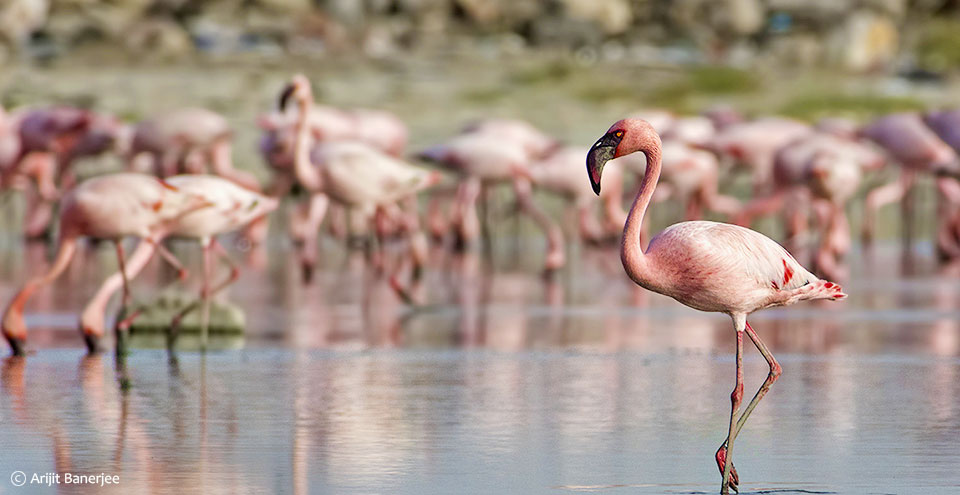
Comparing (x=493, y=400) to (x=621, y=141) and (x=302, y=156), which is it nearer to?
(x=621, y=141)

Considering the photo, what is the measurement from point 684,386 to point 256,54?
27167mm

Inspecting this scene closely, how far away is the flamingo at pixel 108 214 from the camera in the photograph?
1144 cm

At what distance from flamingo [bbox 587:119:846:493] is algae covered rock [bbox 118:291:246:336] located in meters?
4.70

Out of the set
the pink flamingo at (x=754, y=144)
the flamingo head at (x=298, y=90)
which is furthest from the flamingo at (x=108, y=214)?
the pink flamingo at (x=754, y=144)

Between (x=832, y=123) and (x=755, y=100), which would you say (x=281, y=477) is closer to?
(x=832, y=123)

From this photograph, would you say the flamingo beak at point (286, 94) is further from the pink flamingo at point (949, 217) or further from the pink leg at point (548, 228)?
the pink flamingo at point (949, 217)

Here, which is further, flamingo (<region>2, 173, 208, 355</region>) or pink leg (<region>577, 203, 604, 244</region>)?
pink leg (<region>577, 203, 604, 244</region>)

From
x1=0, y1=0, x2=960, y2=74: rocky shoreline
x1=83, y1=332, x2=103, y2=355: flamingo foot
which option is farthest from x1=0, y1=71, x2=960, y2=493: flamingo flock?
x1=0, y1=0, x2=960, y2=74: rocky shoreline

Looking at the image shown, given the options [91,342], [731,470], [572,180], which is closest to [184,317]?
[91,342]

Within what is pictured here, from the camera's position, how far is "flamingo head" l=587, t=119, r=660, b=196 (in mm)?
7891

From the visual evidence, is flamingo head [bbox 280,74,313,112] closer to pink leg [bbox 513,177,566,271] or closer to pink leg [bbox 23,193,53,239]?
pink leg [bbox 513,177,566,271]

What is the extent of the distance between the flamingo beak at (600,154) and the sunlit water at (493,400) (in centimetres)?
112

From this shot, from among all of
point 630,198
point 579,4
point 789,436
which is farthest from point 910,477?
point 579,4

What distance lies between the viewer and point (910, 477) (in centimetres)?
738
